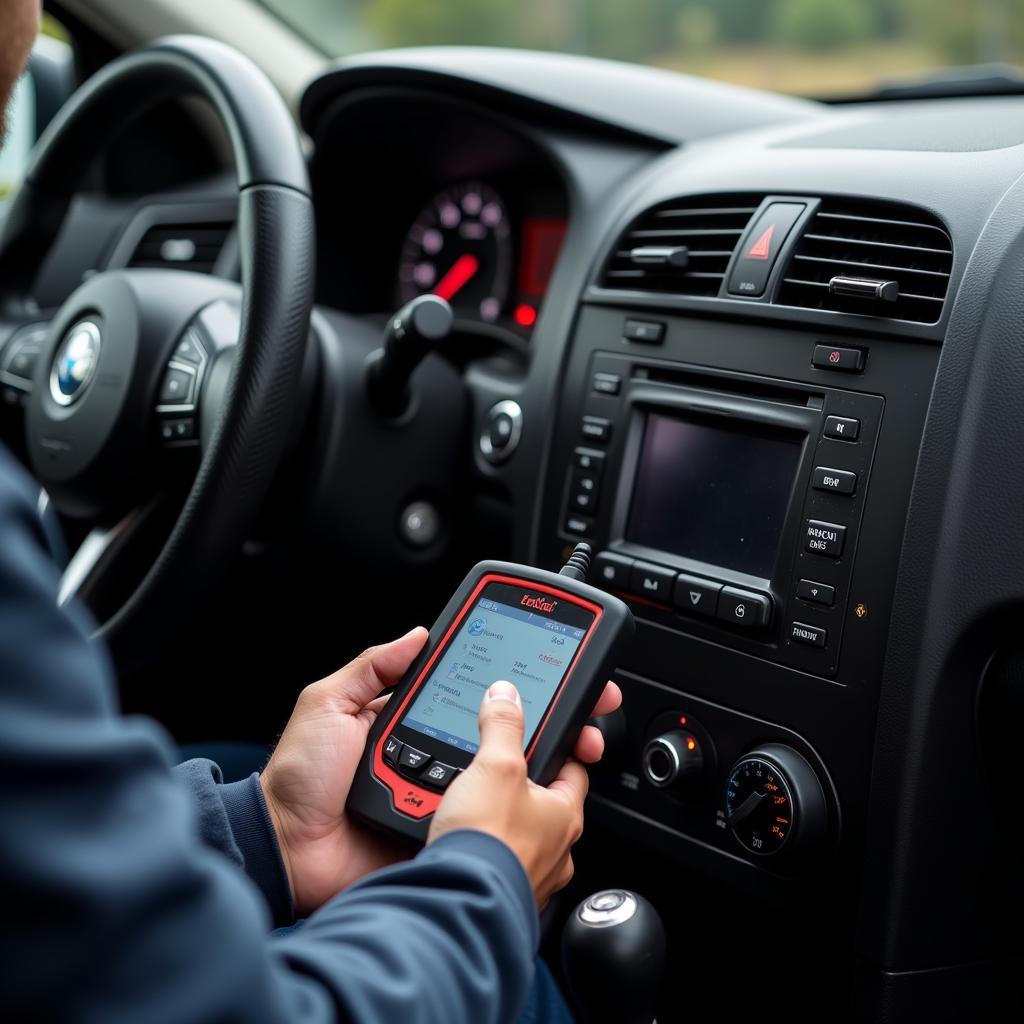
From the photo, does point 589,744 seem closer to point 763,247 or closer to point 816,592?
point 816,592

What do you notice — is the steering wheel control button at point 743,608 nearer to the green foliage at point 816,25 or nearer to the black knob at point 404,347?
the black knob at point 404,347

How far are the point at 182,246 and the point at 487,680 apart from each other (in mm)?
1414

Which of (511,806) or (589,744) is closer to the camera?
(511,806)

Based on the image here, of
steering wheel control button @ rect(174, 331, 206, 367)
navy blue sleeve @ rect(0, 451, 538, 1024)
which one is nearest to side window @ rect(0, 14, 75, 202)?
steering wheel control button @ rect(174, 331, 206, 367)

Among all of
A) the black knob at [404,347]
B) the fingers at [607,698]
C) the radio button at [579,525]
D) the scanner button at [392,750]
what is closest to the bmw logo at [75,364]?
the black knob at [404,347]

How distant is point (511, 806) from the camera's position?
2.61ft

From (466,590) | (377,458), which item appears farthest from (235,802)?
(377,458)

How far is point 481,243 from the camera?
1.92 metres

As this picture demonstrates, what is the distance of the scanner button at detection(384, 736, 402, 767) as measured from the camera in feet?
3.31

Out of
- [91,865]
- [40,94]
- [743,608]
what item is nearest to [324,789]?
[743,608]

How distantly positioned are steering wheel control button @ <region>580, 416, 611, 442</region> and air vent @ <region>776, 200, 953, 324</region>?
0.78 feet

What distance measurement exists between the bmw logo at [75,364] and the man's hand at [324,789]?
59 cm

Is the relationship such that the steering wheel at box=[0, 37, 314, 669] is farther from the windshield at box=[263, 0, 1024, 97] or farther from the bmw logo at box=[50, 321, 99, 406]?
the windshield at box=[263, 0, 1024, 97]

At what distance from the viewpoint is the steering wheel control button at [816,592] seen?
114cm
